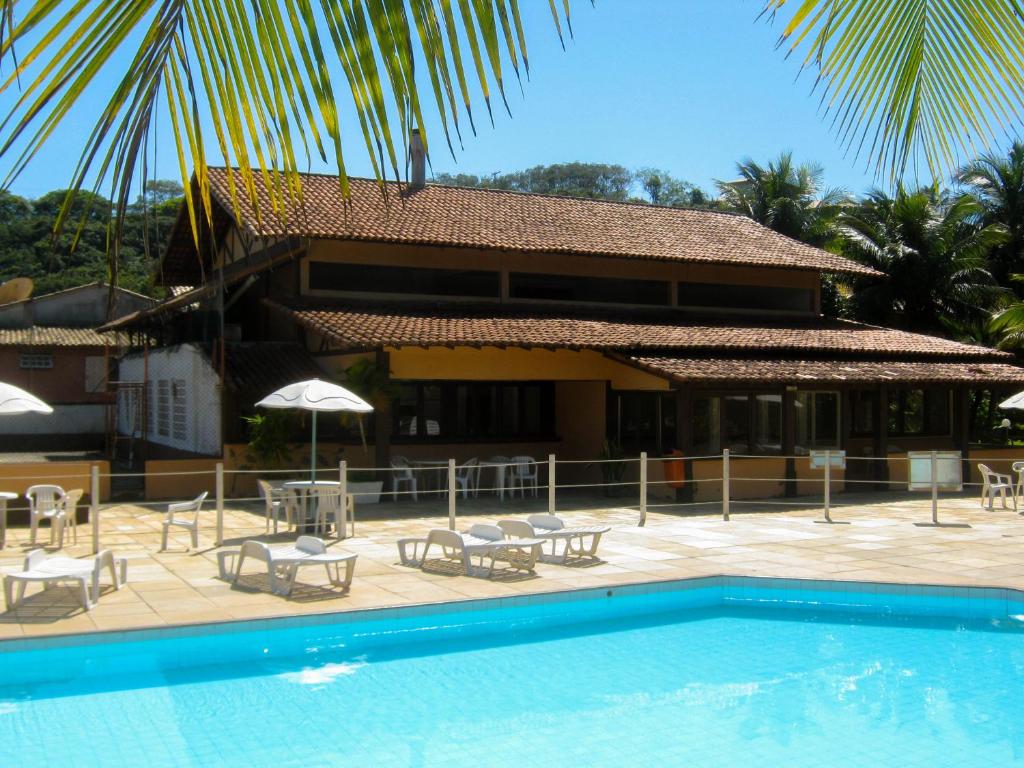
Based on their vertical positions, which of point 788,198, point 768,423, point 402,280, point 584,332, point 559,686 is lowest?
point 559,686

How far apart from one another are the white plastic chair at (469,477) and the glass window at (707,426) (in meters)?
4.27

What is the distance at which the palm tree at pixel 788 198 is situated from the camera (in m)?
37.1

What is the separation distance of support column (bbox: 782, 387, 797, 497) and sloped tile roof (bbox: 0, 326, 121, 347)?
69.4 feet

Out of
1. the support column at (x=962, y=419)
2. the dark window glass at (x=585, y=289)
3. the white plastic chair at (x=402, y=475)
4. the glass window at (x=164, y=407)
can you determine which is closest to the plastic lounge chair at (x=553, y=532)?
the white plastic chair at (x=402, y=475)

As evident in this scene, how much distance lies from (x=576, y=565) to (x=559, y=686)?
11.9 ft

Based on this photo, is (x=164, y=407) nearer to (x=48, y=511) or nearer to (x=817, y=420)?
(x=48, y=511)

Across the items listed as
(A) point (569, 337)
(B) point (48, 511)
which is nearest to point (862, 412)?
(A) point (569, 337)

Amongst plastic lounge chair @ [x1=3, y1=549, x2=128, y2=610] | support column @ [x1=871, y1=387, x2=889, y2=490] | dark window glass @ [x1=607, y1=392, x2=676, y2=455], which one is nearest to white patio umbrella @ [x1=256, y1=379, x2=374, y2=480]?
plastic lounge chair @ [x1=3, y1=549, x2=128, y2=610]

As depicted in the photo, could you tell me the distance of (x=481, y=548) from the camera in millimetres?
11477

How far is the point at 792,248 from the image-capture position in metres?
27.8

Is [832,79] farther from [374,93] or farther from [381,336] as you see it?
[381,336]

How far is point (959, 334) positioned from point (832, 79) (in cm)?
3239

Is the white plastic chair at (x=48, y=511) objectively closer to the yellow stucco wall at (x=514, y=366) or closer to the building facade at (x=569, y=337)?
the building facade at (x=569, y=337)

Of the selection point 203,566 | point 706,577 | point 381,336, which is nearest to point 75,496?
point 203,566
